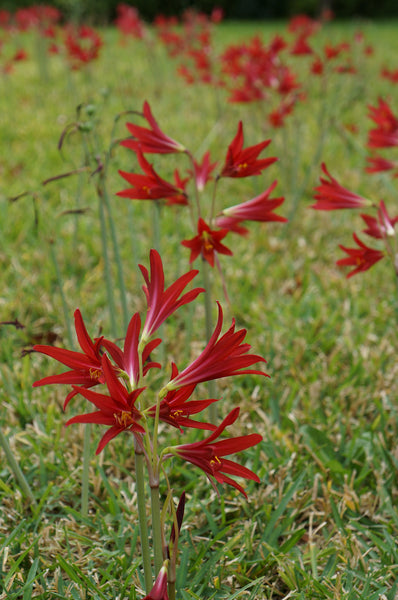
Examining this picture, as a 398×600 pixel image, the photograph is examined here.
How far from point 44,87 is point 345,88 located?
381cm

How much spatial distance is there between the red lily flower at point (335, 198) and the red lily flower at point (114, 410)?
1045 mm

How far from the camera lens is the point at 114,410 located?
91 cm

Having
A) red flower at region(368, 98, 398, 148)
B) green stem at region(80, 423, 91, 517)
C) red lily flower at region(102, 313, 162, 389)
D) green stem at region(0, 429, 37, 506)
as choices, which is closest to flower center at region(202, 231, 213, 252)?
red lily flower at region(102, 313, 162, 389)

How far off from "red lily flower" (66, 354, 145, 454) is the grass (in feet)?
1.83

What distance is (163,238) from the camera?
355 cm

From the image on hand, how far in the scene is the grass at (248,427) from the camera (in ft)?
4.87

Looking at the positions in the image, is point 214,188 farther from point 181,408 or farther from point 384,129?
point 384,129

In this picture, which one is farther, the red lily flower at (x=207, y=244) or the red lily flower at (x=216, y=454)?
the red lily flower at (x=207, y=244)

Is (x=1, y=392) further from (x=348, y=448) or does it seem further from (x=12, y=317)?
(x=348, y=448)

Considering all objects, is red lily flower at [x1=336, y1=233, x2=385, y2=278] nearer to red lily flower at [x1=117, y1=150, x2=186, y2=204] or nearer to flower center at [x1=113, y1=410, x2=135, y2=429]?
red lily flower at [x1=117, y1=150, x2=186, y2=204]

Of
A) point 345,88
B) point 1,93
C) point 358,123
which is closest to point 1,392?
point 358,123

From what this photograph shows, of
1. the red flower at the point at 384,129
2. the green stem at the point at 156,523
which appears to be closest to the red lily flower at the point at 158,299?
the green stem at the point at 156,523

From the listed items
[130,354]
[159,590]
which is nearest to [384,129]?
[130,354]

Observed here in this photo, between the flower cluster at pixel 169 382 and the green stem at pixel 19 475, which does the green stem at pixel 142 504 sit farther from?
the green stem at pixel 19 475
